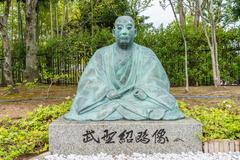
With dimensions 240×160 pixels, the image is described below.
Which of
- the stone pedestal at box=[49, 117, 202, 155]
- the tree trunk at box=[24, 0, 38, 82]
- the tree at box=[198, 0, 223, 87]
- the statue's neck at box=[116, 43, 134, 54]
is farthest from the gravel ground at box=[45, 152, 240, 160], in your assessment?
the tree trunk at box=[24, 0, 38, 82]

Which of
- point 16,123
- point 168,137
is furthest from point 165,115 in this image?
point 16,123

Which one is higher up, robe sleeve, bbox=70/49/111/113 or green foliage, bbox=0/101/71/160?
robe sleeve, bbox=70/49/111/113

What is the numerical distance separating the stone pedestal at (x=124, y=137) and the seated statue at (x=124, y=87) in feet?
0.75

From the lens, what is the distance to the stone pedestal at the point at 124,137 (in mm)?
4543

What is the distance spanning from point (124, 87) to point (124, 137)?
0.80 m

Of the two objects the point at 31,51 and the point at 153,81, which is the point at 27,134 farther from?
the point at 31,51

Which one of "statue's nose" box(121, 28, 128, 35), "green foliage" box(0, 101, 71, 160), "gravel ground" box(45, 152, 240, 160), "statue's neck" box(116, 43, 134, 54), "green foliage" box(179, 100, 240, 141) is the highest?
"statue's nose" box(121, 28, 128, 35)

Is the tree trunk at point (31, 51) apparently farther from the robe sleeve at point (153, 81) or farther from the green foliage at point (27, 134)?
the robe sleeve at point (153, 81)

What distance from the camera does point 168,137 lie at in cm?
455

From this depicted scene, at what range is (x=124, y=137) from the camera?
4.56 metres

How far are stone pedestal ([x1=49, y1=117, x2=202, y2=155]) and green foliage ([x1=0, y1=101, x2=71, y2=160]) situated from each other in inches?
13.8

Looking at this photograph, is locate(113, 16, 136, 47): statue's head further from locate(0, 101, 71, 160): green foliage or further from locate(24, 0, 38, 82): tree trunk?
locate(24, 0, 38, 82): tree trunk

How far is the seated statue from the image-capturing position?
4.79 metres

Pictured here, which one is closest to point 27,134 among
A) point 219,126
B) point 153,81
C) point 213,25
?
point 153,81
